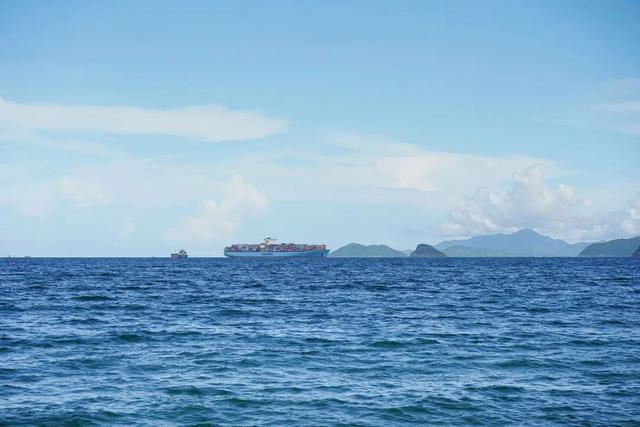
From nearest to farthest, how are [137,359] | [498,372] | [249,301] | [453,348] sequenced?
[498,372], [137,359], [453,348], [249,301]

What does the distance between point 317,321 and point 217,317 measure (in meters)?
8.41

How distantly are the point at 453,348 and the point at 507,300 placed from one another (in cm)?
3134

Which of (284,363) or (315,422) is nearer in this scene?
(315,422)

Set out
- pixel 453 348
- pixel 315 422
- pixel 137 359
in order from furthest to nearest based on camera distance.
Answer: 1. pixel 453 348
2. pixel 137 359
3. pixel 315 422

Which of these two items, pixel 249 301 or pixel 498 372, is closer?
pixel 498 372

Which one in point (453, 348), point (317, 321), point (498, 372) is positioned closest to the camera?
point (498, 372)

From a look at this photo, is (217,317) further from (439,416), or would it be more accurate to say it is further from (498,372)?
(439,416)

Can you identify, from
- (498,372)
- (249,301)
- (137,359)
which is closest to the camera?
(498,372)

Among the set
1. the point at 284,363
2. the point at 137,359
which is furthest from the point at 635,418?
the point at 137,359

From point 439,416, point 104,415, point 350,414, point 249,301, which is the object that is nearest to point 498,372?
point 439,416

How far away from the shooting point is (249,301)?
190ft

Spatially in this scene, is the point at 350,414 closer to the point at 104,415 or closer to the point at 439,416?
the point at 439,416

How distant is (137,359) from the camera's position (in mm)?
28016

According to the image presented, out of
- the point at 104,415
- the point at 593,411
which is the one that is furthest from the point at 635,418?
the point at 104,415
